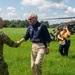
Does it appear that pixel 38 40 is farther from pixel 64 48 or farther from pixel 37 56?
pixel 64 48

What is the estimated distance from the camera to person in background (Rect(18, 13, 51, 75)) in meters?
8.68

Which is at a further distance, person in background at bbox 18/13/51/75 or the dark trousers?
the dark trousers

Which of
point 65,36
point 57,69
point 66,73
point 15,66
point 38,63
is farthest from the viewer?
point 65,36

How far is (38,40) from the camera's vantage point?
8.84 metres

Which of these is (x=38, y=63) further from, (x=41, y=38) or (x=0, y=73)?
(x=0, y=73)

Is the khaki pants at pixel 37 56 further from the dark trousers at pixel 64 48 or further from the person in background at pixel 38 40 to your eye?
the dark trousers at pixel 64 48

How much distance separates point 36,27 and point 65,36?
6553 mm

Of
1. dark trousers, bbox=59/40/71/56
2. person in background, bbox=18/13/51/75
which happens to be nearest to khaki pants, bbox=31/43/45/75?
person in background, bbox=18/13/51/75

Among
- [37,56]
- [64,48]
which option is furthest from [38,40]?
[64,48]

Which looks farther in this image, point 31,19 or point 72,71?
point 72,71

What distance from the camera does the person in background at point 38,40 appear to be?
8680mm

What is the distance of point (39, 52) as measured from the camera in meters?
8.86

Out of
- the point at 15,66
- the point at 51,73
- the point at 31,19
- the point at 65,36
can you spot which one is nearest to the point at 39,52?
the point at 31,19

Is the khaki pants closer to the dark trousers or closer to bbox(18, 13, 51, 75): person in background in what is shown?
bbox(18, 13, 51, 75): person in background
